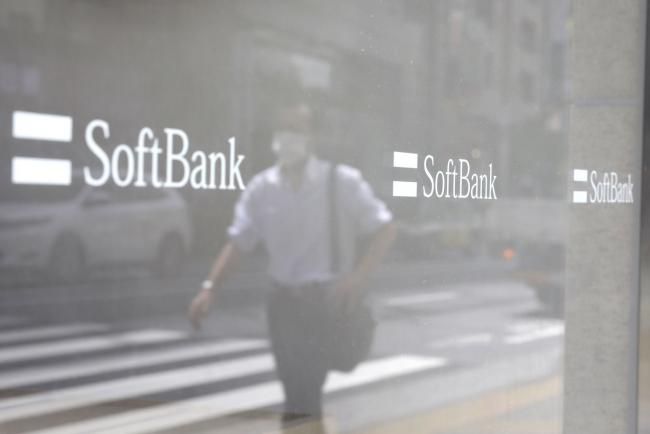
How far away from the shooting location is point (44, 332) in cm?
233

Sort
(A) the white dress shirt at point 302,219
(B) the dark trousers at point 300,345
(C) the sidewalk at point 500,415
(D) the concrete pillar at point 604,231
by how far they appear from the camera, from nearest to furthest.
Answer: (A) the white dress shirt at point 302,219 → (B) the dark trousers at point 300,345 → (C) the sidewalk at point 500,415 → (D) the concrete pillar at point 604,231

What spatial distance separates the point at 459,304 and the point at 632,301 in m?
1.82

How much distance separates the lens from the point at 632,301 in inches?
228

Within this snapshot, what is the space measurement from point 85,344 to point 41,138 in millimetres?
446

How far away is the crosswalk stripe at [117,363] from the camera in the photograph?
7.65 ft

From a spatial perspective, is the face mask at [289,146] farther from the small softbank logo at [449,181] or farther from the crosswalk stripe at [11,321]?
the crosswalk stripe at [11,321]

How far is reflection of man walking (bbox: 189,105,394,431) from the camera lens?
9.57 feet

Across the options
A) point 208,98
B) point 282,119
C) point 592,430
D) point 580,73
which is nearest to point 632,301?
point 592,430

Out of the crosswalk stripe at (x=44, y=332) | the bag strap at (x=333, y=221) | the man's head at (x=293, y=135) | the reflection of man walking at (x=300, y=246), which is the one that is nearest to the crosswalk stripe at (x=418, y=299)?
the reflection of man walking at (x=300, y=246)

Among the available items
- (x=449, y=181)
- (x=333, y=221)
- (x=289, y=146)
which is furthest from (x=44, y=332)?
(x=449, y=181)

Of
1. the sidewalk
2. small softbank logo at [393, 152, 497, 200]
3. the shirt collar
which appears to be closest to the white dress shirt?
the shirt collar

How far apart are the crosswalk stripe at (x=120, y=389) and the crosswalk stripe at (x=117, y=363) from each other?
27mm

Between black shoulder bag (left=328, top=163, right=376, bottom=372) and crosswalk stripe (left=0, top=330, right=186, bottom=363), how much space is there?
79cm

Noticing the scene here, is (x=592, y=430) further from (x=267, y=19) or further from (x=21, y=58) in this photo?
(x=21, y=58)
